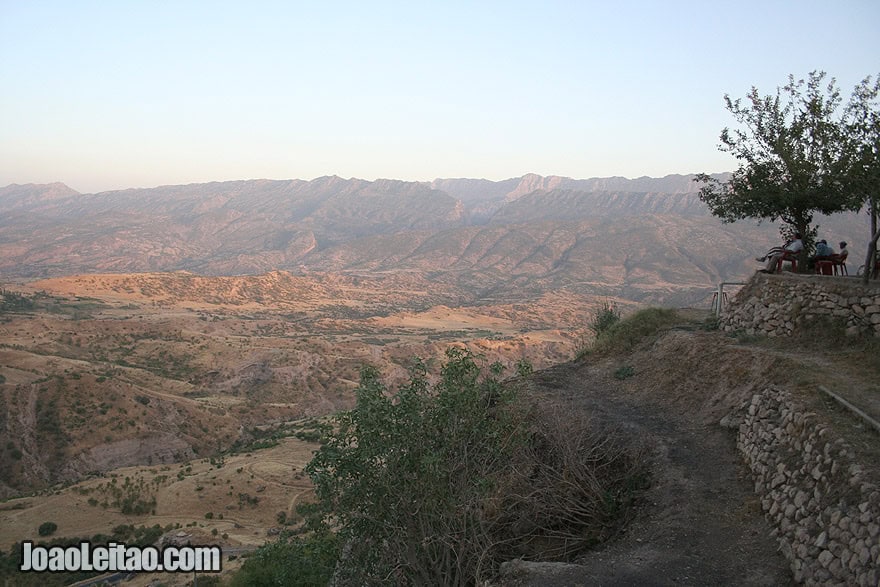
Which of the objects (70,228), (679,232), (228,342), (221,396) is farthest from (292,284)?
(70,228)

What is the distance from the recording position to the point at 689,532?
7527 millimetres

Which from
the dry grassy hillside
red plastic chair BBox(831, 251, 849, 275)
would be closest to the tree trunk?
red plastic chair BBox(831, 251, 849, 275)

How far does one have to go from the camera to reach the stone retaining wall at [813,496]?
18.8 feet

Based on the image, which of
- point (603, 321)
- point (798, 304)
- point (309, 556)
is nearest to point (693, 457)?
point (798, 304)

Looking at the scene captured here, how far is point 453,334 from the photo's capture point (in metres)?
66.3

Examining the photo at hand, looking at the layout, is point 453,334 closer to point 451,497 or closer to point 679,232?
point 451,497

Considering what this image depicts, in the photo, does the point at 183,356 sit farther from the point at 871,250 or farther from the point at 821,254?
the point at 871,250

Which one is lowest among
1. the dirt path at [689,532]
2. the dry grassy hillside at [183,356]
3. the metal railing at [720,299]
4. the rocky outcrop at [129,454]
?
the rocky outcrop at [129,454]

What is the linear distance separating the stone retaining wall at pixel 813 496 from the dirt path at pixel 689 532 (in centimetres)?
27

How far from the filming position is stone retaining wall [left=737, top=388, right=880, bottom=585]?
5.73m

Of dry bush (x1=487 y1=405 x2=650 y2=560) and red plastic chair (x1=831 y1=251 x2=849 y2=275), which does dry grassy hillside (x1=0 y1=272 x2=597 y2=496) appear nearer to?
dry bush (x1=487 y1=405 x2=650 y2=560)

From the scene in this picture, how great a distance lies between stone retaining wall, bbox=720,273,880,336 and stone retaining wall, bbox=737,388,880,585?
3.36 meters

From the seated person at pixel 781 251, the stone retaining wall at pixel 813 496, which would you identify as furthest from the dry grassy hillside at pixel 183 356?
Answer: the seated person at pixel 781 251

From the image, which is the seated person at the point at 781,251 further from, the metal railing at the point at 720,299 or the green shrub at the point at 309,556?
the green shrub at the point at 309,556
